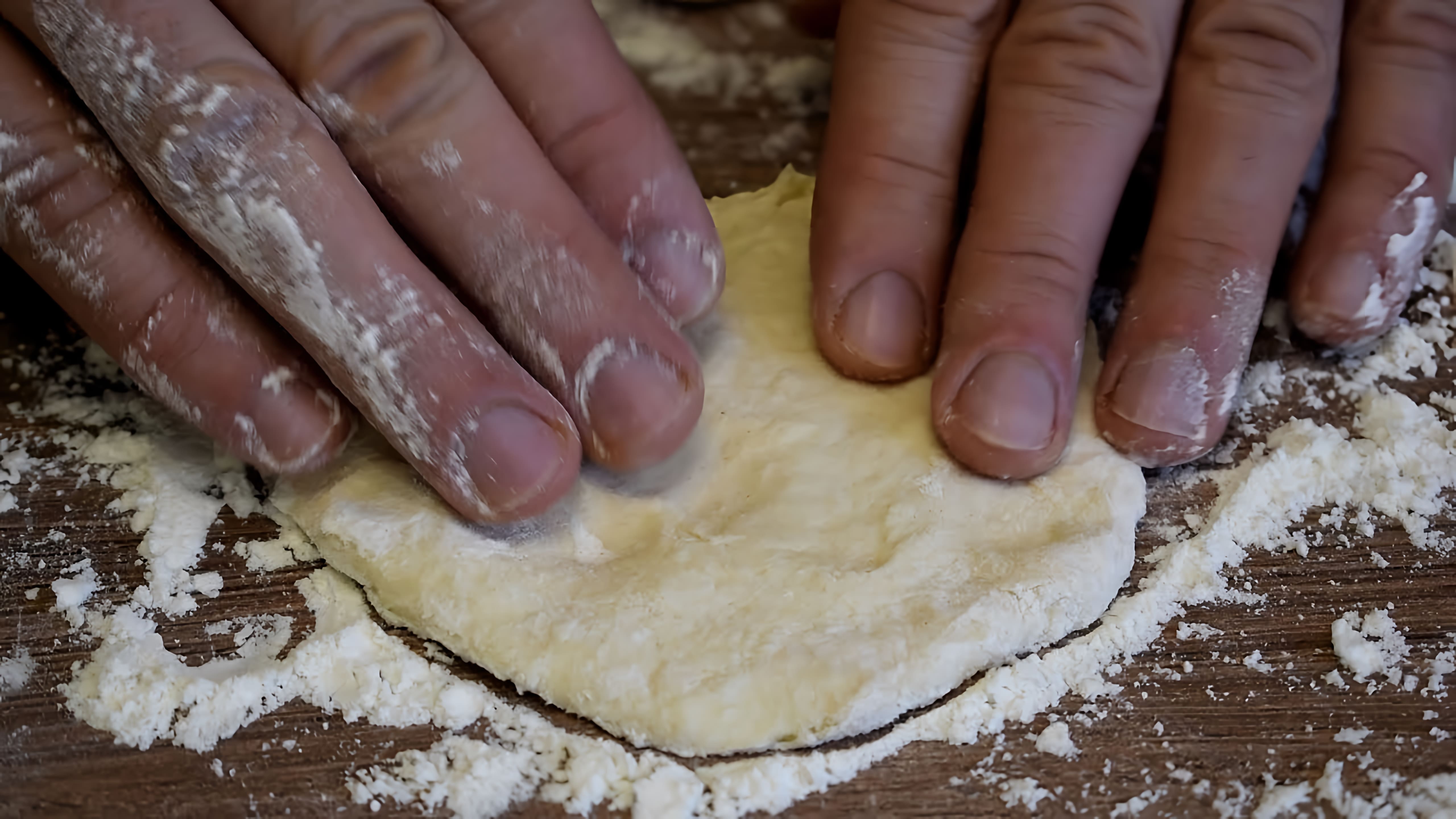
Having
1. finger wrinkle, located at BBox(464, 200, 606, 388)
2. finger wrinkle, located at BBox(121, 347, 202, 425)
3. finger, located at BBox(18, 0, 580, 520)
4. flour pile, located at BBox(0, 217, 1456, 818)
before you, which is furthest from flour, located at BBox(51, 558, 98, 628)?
finger wrinkle, located at BBox(464, 200, 606, 388)

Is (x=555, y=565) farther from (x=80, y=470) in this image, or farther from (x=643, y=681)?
(x=80, y=470)

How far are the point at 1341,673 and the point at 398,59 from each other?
29.2 inches

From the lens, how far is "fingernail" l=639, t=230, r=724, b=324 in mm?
753

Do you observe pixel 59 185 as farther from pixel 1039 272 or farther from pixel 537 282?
pixel 1039 272

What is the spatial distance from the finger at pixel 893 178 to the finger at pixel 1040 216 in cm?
2

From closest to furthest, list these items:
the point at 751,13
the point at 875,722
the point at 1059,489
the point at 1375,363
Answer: the point at 875,722 → the point at 1059,489 → the point at 1375,363 → the point at 751,13

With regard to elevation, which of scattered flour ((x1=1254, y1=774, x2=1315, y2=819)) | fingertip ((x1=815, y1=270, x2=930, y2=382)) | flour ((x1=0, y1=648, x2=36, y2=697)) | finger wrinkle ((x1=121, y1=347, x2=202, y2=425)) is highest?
finger wrinkle ((x1=121, y1=347, x2=202, y2=425))

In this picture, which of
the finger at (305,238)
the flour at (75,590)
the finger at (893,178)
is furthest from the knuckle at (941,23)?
the flour at (75,590)

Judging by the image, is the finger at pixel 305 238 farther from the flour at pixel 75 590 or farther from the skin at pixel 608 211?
the flour at pixel 75 590

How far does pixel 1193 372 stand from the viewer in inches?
29.5

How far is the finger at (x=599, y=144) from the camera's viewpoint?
2.49ft

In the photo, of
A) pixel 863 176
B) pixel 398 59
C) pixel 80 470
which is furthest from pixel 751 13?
pixel 80 470

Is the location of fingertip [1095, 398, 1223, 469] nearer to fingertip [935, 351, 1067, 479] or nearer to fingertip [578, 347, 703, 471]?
fingertip [935, 351, 1067, 479]

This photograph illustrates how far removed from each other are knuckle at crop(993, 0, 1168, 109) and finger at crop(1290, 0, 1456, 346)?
0.18 meters
